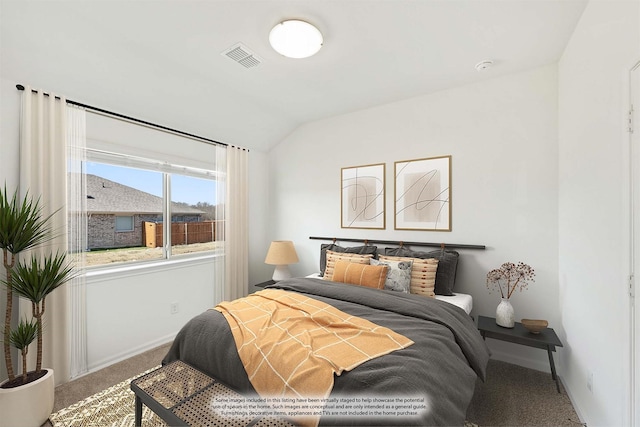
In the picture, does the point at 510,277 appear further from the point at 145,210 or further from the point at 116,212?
the point at 116,212

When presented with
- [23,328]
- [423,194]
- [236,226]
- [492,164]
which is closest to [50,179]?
[23,328]

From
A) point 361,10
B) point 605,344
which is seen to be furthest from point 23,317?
point 605,344

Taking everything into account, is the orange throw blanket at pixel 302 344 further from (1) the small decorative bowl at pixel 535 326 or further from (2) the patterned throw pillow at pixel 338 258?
(1) the small decorative bowl at pixel 535 326

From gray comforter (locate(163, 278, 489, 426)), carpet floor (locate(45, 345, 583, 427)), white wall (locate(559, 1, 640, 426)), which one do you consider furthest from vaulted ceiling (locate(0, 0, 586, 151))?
carpet floor (locate(45, 345, 583, 427))

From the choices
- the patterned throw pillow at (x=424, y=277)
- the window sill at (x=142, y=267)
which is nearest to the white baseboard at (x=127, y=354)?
the window sill at (x=142, y=267)

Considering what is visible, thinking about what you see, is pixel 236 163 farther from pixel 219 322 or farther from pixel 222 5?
pixel 219 322

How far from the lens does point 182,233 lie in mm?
3402

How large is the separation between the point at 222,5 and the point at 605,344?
302cm

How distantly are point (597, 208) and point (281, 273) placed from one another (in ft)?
10.1

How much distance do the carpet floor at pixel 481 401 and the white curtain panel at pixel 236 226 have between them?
136cm

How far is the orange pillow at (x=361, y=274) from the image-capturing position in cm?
256

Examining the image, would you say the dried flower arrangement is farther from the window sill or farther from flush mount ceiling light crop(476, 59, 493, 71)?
the window sill

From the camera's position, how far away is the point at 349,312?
2.00m

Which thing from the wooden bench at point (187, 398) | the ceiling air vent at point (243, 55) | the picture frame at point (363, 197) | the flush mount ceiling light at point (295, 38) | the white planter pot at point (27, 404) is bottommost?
the white planter pot at point (27, 404)
